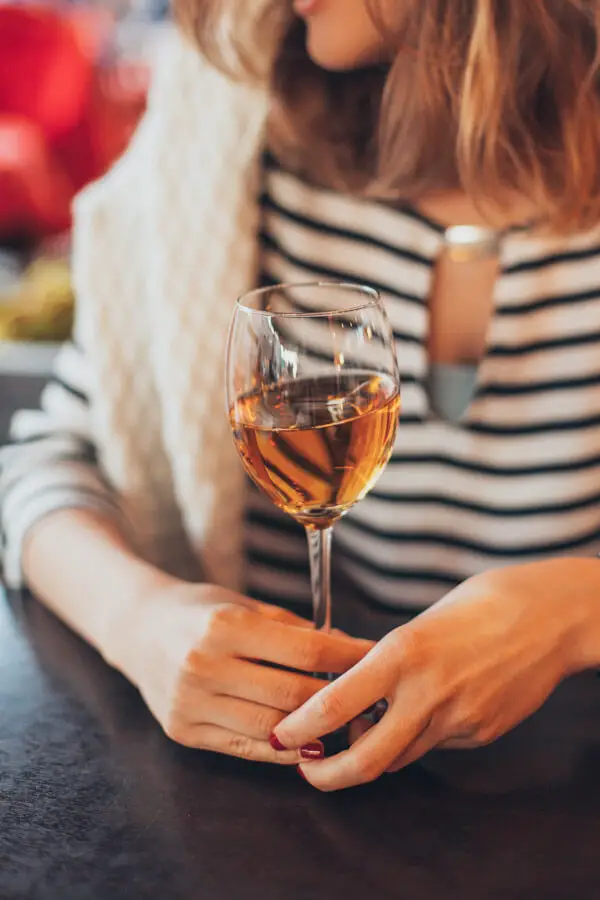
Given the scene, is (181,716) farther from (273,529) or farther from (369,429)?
(273,529)

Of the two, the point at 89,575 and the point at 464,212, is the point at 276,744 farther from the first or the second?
the point at 464,212

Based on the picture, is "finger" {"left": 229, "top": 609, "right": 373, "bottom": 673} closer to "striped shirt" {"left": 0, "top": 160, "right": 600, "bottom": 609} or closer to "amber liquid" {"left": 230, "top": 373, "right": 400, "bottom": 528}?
"amber liquid" {"left": 230, "top": 373, "right": 400, "bottom": 528}

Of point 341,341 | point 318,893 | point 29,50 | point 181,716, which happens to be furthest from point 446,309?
point 29,50

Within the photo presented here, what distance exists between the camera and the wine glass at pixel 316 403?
2.20ft

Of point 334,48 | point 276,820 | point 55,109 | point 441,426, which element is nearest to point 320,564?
point 276,820

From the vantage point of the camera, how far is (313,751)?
655mm

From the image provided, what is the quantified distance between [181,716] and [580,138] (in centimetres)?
72

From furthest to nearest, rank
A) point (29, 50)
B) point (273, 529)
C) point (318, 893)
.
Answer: point (29, 50) → point (273, 529) → point (318, 893)

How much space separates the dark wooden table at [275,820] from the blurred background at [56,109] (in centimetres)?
277

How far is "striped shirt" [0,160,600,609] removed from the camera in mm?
1098

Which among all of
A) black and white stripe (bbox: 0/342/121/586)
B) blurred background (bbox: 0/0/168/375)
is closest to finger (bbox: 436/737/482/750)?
black and white stripe (bbox: 0/342/121/586)

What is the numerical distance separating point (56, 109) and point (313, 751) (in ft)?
12.9

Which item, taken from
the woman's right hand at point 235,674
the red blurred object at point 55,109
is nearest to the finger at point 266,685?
the woman's right hand at point 235,674

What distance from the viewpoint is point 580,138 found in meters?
1.07
